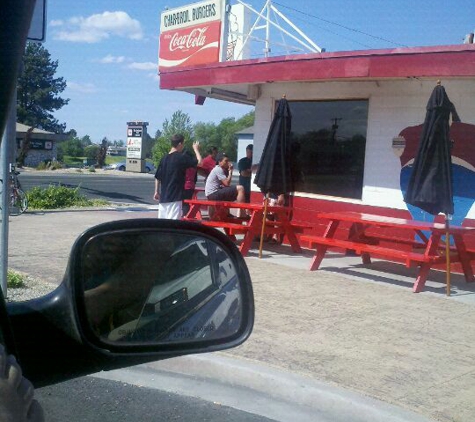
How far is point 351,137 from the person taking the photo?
1086 cm

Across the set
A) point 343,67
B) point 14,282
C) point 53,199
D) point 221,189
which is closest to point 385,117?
point 343,67

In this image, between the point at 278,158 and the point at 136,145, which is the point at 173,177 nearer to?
the point at 278,158

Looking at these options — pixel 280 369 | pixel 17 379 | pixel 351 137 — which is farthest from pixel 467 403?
pixel 351 137

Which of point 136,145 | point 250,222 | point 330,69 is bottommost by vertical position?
point 250,222

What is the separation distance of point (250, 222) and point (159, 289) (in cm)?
793

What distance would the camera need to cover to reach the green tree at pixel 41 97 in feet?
147

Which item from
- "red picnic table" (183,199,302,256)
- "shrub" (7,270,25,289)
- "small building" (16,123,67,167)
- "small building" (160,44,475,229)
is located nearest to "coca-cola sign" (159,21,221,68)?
"small building" (160,44,475,229)

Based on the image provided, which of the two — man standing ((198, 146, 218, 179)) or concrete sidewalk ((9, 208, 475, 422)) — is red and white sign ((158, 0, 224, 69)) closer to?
man standing ((198, 146, 218, 179))

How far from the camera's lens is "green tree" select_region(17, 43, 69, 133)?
147 ft

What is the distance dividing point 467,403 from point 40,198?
14.4 metres

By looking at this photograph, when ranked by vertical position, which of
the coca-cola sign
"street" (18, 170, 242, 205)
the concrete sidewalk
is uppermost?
the coca-cola sign

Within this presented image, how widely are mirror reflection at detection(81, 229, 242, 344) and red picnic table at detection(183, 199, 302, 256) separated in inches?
286

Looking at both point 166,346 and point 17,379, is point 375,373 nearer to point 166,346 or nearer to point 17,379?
point 166,346

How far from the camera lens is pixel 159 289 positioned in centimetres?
203
